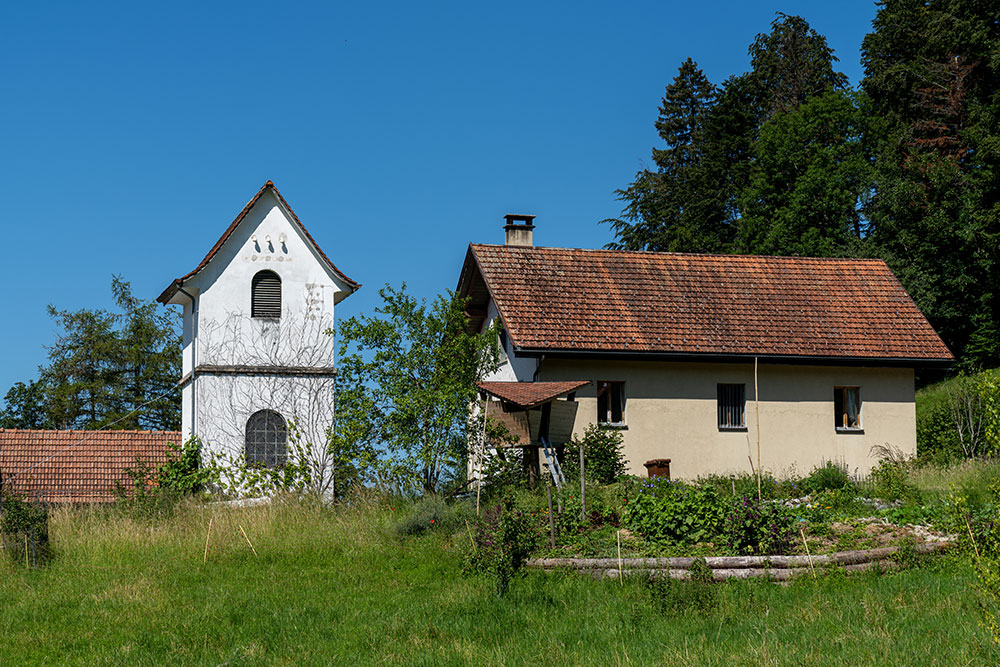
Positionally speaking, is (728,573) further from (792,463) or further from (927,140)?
(927,140)

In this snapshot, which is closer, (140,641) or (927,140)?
(140,641)

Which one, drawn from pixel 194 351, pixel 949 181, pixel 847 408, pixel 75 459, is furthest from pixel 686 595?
pixel 949 181

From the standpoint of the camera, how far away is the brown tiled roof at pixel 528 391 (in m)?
18.6

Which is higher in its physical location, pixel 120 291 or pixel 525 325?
pixel 120 291

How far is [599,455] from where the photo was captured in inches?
902

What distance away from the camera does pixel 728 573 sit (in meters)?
13.4

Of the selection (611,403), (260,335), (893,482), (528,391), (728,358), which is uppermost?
(260,335)

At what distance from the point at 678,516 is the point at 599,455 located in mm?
8117

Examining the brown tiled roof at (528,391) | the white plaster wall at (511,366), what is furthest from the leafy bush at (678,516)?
the white plaster wall at (511,366)

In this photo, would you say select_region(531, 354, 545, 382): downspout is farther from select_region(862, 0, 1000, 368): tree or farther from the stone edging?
select_region(862, 0, 1000, 368): tree

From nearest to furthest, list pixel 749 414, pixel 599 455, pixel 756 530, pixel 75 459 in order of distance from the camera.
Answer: pixel 756 530 < pixel 599 455 < pixel 749 414 < pixel 75 459

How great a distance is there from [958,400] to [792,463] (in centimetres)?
515

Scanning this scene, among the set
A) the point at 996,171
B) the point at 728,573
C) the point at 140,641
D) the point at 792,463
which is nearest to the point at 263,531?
the point at 140,641

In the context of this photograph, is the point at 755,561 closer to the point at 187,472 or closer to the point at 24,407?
the point at 187,472
